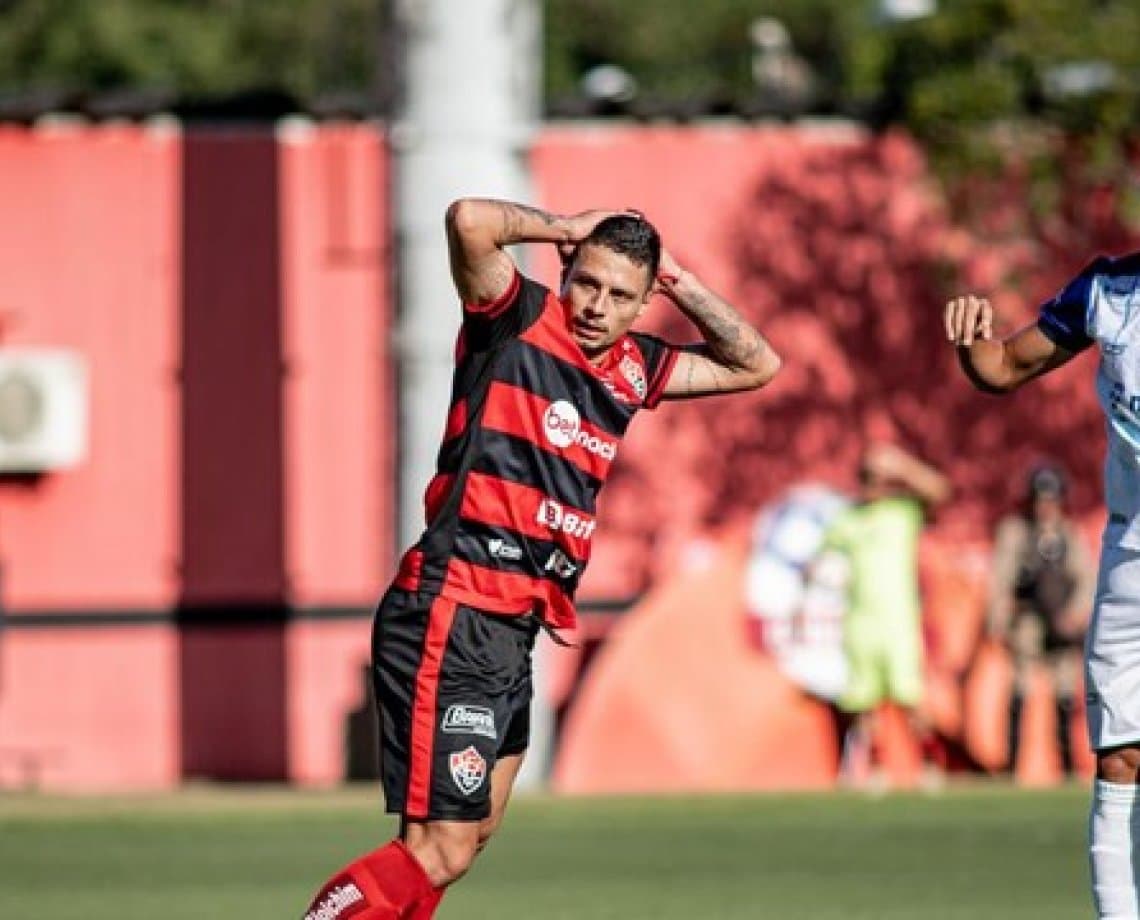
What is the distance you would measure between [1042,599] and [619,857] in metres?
6.51

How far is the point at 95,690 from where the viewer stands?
2380cm

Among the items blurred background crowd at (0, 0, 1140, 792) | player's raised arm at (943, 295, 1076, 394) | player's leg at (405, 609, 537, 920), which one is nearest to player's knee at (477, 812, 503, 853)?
player's leg at (405, 609, 537, 920)

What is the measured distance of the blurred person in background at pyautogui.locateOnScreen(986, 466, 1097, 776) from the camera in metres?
21.2

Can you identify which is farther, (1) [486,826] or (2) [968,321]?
(2) [968,321]

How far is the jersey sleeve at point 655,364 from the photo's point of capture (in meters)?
9.49

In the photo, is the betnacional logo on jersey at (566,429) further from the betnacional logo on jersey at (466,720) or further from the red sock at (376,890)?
the red sock at (376,890)

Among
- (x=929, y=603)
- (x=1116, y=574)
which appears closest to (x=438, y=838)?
(x=1116, y=574)

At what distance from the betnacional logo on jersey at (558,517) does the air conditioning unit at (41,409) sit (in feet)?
47.6

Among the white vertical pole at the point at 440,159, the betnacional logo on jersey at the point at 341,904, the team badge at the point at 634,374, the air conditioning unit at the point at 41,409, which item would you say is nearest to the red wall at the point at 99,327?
the air conditioning unit at the point at 41,409

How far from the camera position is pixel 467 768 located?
8.84m

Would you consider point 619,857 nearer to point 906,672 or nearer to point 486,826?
point 906,672

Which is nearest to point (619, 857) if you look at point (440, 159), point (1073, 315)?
point (1073, 315)

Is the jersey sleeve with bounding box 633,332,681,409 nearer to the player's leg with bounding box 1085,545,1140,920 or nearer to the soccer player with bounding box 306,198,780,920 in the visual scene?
the soccer player with bounding box 306,198,780,920

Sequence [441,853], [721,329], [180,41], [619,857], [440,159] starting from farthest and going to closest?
[180,41], [440,159], [619,857], [721,329], [441,853]
